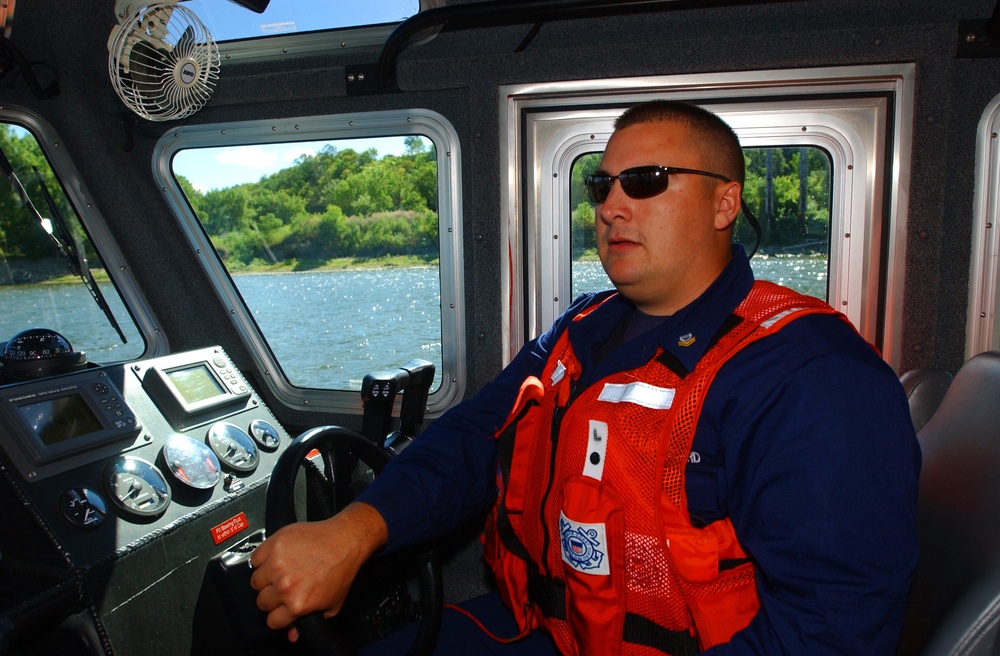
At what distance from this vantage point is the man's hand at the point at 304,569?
1.23m

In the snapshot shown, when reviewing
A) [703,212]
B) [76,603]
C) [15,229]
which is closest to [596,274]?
[703,212]

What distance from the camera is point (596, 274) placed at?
261cm

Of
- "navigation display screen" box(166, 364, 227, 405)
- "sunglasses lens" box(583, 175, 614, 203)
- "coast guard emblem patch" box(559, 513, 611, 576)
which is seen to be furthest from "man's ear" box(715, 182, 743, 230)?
"navigation display screen" box(166, 364, 227, 405)

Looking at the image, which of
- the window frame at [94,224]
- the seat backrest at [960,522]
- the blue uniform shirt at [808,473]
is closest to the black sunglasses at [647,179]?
the blue uniform shirt at [808,473]

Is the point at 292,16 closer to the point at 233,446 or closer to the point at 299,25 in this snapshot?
the point at 299,25

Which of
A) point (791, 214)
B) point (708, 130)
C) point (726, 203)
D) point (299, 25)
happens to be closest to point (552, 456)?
point (726, 203)

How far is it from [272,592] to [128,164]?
234 centimetres

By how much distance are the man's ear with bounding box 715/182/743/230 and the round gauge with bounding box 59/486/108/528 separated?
5.13 ft

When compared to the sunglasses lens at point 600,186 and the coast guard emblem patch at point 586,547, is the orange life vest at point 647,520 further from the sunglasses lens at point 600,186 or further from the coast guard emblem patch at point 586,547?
the sunglasses lens at point 600,186

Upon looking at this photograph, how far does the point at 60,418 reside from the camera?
1799mm

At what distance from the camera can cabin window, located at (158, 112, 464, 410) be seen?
268 centimetres

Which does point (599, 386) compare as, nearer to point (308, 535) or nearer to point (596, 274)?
point (308, 535)

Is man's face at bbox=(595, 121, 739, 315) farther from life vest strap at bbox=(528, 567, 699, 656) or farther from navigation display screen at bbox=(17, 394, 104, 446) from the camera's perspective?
navigation display screen at bbox=(17, 394, 104, 446)

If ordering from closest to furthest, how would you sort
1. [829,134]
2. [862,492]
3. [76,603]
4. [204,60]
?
[862,492] → [76,603] → [829,134] → [204,60]
